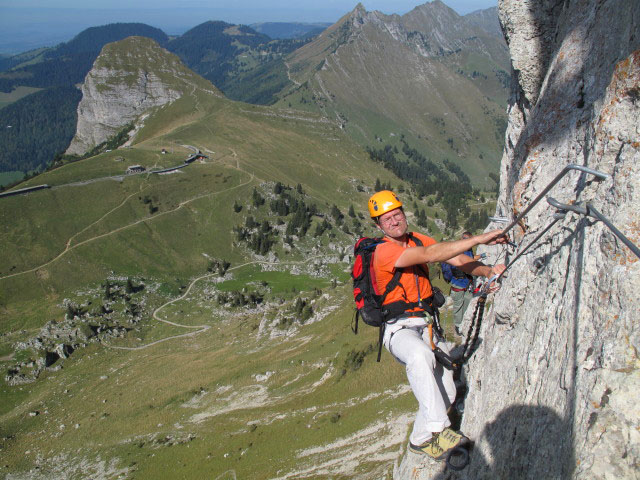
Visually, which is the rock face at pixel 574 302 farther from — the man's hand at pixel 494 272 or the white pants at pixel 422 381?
the white pants at pixel 422 381

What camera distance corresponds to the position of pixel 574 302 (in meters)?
7.46

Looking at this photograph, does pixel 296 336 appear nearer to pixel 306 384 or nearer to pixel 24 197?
pixel 306 384

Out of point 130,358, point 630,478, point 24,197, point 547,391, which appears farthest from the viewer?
point 24,197

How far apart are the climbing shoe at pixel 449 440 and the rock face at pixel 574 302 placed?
20.9 inches

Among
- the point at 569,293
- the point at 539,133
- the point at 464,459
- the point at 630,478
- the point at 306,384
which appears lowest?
the point at 306,384

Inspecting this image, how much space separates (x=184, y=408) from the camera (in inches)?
1907

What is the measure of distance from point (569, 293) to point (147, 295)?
106 metres

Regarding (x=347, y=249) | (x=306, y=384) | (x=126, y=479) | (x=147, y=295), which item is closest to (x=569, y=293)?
(x=306, y=384)

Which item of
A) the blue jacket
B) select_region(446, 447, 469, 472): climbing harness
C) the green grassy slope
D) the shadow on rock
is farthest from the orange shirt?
the green grassy slope

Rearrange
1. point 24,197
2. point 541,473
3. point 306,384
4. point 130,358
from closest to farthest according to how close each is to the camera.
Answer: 1. point 541,473
2. point 306,384
3. point 130,358
4. point 24,197

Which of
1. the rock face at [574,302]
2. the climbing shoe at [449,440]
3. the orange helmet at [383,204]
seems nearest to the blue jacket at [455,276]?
the rock face at [574,302]

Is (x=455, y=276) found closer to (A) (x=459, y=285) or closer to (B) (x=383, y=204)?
(A) (x=459, y=285)

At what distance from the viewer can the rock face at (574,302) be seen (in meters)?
5.91

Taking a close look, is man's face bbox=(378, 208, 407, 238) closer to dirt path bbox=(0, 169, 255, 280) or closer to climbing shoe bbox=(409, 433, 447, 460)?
climbing shoe bbox=(409, 433, 447, 460)
